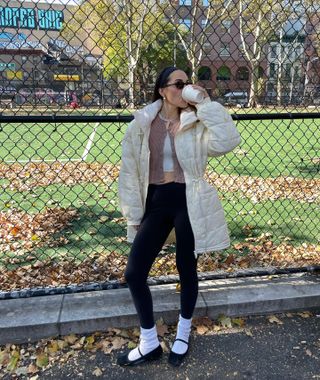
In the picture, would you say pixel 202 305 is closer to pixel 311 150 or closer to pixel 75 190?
pixel 75 190

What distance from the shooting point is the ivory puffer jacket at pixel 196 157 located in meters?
2.32

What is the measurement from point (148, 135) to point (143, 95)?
5.60 ft

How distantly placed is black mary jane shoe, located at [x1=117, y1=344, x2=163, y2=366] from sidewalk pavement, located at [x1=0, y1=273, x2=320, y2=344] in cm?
35

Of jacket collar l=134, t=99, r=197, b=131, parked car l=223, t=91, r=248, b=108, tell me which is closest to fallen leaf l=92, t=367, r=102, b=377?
jacket collar l=134, t=99, r=197, b=131

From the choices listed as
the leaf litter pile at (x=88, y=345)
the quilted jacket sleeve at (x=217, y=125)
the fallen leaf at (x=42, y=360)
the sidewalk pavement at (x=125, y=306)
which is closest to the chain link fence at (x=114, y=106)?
the sidewalk pavement at (x=125, y=306)

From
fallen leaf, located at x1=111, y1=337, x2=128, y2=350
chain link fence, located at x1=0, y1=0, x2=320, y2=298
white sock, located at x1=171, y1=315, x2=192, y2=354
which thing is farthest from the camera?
chain link fence, located at x1=0, y1=0, x2=320, y2=298

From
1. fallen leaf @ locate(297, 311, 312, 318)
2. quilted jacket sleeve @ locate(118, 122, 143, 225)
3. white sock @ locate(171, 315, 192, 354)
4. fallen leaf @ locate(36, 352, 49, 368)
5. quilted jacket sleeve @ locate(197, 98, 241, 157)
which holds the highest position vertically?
quilted jacket sleeve @ locate(197, 98, 241, 157)

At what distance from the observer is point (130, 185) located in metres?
2.52

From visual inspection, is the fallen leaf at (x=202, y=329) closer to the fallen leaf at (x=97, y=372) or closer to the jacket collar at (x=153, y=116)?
the fallen leaf at (x=97, y=372)

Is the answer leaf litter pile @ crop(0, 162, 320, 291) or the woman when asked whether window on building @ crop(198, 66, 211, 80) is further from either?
leaf litter pile @ crop(0, 162, 320, 291)

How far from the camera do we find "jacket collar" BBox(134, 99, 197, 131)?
7.70ft

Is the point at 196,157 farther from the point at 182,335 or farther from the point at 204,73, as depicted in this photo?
the point at 204,73

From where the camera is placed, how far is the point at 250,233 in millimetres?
4828

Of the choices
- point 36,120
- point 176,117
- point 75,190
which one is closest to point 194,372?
point 176,117
